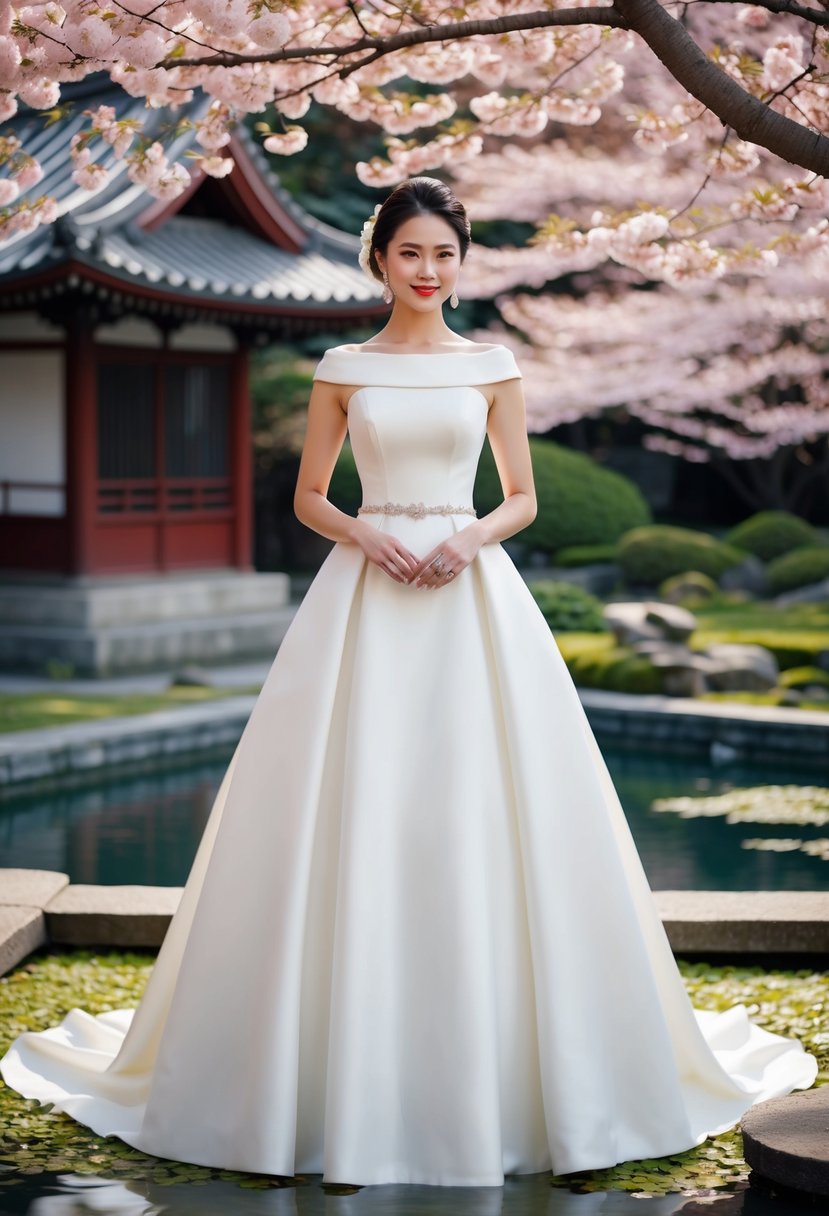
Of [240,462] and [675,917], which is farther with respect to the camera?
[240,462]

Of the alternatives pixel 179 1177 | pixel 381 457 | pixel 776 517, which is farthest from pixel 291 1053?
pixel 776 517

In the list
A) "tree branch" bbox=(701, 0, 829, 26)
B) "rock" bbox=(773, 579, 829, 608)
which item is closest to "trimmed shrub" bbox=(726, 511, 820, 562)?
"rock" bbox=(773, 579, 829, 608)

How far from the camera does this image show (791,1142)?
3.17 m

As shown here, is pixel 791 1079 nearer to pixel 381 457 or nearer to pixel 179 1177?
pixel 179 1177

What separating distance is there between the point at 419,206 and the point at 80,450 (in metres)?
10.5

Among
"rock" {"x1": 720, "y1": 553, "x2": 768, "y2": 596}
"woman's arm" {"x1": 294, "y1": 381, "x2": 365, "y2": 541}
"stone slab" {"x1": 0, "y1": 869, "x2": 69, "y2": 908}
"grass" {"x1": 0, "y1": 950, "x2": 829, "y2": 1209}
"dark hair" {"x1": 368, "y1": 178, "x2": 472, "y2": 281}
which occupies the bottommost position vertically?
"grass" {"x1": 0, "y1": 950, "x2": 829, "y2": 1209}

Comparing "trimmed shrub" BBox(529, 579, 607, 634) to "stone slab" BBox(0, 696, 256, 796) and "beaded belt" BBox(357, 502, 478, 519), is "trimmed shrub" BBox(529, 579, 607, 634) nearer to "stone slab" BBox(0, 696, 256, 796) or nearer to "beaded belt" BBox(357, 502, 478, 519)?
"stone slab" BBox(0, 696, 256, 796)

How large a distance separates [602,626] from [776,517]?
21.9 feet

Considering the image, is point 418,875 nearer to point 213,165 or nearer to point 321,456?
point 321,456

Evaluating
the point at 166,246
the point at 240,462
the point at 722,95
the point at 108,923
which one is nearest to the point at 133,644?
the point at 240,462

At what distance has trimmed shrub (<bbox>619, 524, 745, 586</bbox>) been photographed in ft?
60.7

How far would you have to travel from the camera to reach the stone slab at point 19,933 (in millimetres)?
4652

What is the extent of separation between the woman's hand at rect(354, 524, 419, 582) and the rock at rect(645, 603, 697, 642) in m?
9.55

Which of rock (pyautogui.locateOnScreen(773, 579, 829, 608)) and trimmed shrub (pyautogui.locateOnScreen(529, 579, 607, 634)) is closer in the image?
trimmed shrub (pyautogui.locateOnScreen(529, 579, 607, 634))
